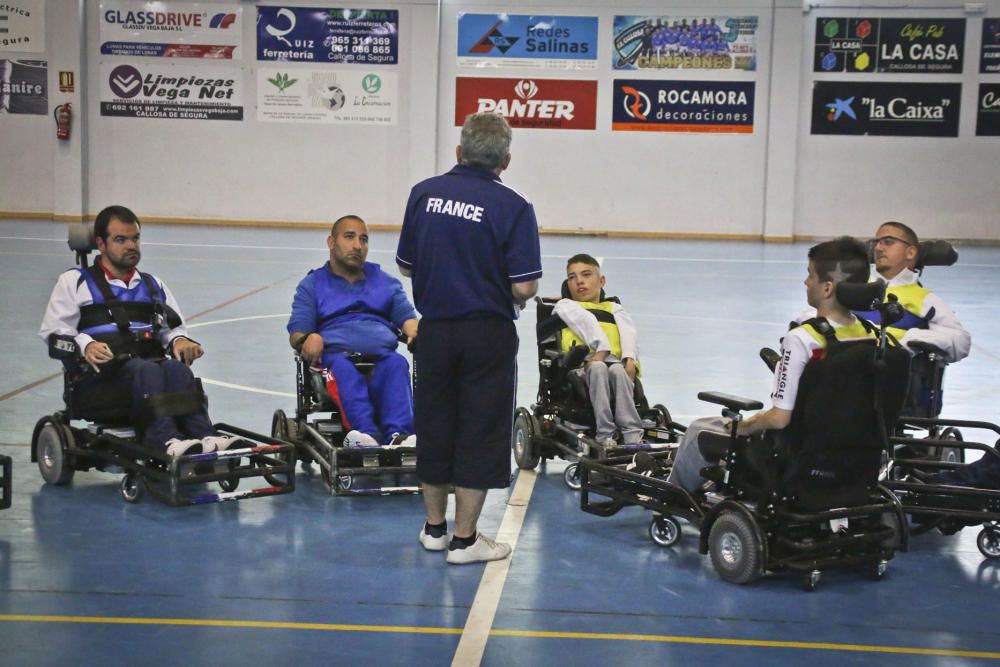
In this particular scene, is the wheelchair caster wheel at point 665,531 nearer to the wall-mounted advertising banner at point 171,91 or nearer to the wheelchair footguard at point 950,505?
the wheelchair footguard at point 950,505

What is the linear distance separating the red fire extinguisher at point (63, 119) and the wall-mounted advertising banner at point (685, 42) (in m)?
9.33

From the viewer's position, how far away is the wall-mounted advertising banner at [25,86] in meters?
21.5

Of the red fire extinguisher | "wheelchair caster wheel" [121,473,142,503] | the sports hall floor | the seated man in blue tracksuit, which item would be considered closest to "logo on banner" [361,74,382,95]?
the red fire extinguisher

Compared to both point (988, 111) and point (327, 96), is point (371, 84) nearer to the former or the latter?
point (327, 96)

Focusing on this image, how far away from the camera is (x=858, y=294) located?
434 cm

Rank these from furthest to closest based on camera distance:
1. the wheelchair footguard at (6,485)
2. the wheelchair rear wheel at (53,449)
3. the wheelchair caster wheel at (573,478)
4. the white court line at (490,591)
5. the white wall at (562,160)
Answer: the white wall at (562,160)
the wheelchair caster wheel at (573,478)
the wheelchair rear wheel at (53,449)
the wheelchair footguard at (6,485)
the white court line at (490,591)

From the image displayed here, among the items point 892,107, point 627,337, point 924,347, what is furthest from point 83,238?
point 892,107

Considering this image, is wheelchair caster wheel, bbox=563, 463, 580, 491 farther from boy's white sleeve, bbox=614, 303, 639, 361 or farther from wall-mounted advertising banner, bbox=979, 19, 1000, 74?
wall-mounted advertising banner, bbox=979, 19, 1000, 74

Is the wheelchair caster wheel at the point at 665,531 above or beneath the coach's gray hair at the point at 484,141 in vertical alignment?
beneath

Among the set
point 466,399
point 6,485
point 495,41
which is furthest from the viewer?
point 495,41

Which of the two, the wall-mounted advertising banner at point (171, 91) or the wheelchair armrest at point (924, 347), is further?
the wall-mounted advertising banner at point (171, 91)

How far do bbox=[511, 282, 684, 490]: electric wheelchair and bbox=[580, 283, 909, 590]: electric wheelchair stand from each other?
1236 mm

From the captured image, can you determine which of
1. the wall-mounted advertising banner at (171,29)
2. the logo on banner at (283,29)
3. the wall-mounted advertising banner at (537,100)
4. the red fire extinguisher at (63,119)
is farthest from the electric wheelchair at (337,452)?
the red fire extinguisher at (63,119)

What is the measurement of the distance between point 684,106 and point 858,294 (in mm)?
17627
